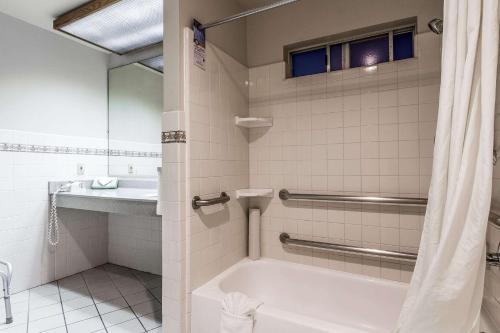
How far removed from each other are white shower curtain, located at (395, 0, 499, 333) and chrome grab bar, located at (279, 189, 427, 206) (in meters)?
0.61

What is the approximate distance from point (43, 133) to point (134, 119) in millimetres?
755

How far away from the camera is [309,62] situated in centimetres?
195

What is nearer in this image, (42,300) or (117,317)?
(117,317)

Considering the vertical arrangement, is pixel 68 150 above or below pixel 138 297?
above

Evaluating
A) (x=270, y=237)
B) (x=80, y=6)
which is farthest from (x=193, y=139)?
(x=80, y=6)

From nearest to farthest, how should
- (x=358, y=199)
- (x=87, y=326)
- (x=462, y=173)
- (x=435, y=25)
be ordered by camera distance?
(x=462, y=173)
(x=435, y=25)
(x=358, y=199)
(x=87, y=326)

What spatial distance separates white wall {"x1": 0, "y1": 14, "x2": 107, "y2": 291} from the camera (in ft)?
6.93

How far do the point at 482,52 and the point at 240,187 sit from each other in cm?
144

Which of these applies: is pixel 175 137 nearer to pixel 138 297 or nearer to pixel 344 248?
pixel 344 248

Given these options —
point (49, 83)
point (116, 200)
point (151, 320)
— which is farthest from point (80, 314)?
point (49, 83)

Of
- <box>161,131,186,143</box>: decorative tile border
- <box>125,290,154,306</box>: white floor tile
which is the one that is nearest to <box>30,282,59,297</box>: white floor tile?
<box>125,290,154,306</box>: white floor tile

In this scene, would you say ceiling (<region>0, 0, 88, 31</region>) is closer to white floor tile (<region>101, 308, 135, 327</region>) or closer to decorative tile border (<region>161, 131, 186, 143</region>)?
decorative tile border (<region>161, 131, 186, 143</region>)

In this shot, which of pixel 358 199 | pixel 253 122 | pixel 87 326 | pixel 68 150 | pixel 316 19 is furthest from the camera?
pixel 68 150

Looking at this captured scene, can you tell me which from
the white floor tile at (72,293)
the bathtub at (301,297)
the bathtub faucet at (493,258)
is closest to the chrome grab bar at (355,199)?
the bathtub at (301,297)
